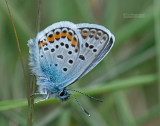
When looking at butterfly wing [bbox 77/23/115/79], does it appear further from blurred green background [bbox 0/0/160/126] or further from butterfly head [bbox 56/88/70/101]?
blurred green background [bbox 0/0/160/126]

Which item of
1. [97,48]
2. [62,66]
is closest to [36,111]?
[62,66]

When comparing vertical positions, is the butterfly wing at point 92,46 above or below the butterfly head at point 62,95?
above

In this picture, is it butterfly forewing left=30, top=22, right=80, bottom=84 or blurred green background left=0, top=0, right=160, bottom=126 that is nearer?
butterfly forewing left=30, top=22, right=80, bottom=84

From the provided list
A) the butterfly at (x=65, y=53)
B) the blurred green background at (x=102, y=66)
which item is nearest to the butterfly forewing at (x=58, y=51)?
the butterfly at (x=65, y=53)

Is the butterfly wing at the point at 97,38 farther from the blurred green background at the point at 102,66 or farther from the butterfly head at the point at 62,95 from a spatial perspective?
the blurred green background at the point at 102,66

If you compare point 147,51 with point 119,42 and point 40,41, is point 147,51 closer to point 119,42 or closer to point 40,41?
point 119,42

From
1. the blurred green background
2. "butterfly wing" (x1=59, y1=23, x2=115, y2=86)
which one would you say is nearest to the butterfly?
"butterfly wing" (x1=59, y1=23, x2=115, y2=86)

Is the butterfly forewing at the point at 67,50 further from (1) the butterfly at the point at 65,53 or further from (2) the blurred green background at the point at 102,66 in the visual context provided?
(2) the blurred green background at the point at 102,66

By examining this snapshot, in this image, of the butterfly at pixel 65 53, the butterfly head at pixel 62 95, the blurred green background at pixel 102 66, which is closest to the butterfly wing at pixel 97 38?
the butterfly at pixel 65 53

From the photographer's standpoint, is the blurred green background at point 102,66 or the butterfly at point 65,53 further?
the blurred green background at point 102,66
